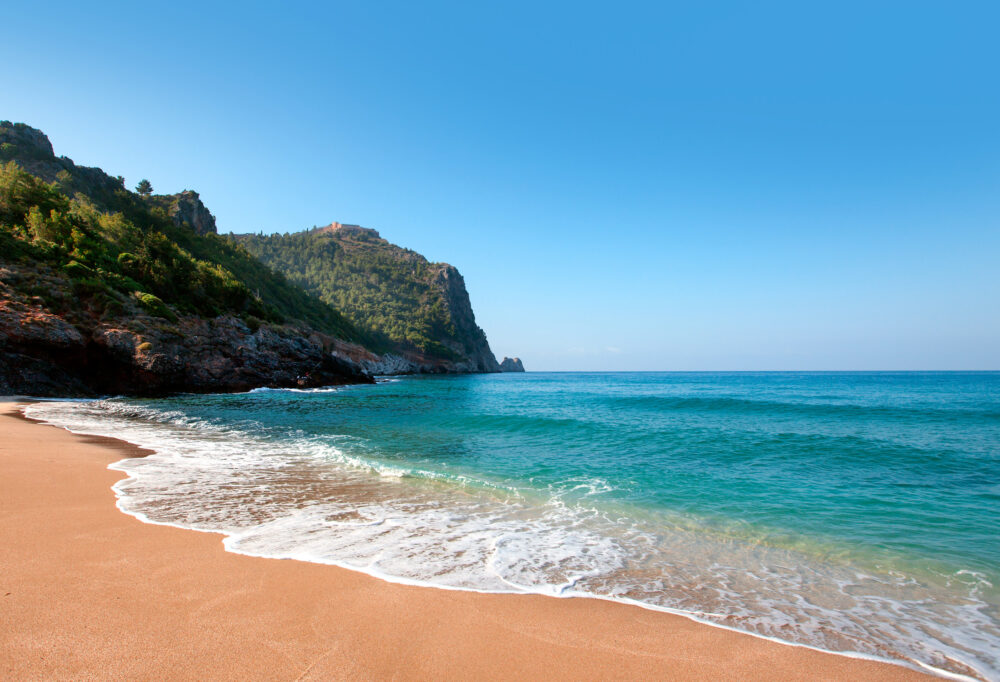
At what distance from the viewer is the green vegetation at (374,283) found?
411 feet

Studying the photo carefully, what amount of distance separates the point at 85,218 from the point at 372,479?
166 ft

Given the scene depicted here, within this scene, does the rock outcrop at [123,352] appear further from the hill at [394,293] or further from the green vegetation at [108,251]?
the hill at [394,293]

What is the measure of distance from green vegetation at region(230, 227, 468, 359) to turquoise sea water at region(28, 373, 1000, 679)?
105 meters

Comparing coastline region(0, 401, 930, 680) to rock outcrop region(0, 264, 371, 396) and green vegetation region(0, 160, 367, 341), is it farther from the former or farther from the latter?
green vegetation region(0, 160, 367, 341)

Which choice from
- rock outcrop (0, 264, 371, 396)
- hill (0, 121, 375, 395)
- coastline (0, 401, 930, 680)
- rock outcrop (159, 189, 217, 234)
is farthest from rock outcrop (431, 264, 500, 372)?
coastline (0, 401, 930, 680)

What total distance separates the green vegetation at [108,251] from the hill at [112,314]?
0.36 ft

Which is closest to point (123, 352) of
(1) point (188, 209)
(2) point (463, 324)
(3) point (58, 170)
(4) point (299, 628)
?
(4) point (299, 628)

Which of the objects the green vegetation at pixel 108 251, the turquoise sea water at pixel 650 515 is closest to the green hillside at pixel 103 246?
the green vegetation at pixel 108 251

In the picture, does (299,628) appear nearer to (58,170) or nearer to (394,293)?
(58,170)

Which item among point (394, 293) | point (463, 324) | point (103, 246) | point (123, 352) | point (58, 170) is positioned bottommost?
point (123, 352)

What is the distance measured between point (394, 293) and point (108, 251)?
111246 millimetres

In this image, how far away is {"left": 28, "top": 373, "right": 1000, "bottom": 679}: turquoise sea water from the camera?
4770 millimetres

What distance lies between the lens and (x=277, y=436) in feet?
53.1

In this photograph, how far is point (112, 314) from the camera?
2934 cm
